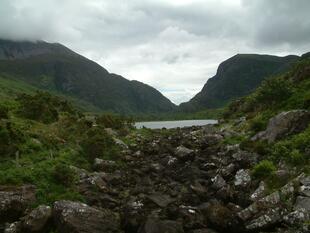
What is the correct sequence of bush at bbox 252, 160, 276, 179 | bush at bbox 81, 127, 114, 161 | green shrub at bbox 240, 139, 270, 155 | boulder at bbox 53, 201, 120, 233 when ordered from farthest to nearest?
1. bush at bbox 81, 127, 114, 161
2. green shrub at bbox 240, 139, 270, 155
3. bush at bbox 252, 160, 276, 179
4. boulder at bbox 53, 201, 120, 233

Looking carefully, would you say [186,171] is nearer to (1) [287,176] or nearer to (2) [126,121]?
(1) [287,176]

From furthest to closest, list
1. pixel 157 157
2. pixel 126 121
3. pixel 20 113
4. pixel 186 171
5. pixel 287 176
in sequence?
pixel 126 121 < pixel 20 113 < pixel 157 157 < pixel 186 171 < pixel 287 176

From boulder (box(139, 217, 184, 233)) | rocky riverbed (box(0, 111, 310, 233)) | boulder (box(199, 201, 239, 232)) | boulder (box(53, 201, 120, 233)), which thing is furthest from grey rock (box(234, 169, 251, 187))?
boulder (box(53, 201, 120, 233))

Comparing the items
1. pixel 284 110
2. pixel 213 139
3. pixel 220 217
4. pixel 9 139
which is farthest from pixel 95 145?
pixel 284 110

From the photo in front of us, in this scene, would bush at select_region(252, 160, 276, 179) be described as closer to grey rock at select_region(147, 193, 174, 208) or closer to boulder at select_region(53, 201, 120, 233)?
grey rock at select_region(147, 193, 174, 208)

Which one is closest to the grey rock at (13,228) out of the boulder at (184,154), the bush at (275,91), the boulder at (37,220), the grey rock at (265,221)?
the boulder at (37,220)

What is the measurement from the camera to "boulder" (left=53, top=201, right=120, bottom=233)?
18.1m

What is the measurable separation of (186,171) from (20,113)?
23.4 meters

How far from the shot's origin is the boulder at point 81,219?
18.1 m

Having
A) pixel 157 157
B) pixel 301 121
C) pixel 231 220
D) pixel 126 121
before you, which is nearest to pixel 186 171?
pixel 157 157

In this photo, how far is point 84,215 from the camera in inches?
746

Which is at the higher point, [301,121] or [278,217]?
[301,121]

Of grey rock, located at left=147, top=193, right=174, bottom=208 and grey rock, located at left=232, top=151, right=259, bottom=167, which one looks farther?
grey rock, located at left=232, top=151, right=259, bottom=167

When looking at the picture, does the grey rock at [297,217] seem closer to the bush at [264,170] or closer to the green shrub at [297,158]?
the bush at [264,170]
